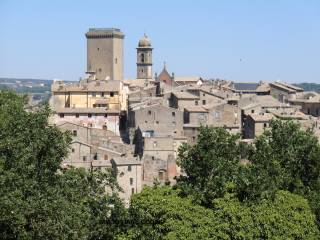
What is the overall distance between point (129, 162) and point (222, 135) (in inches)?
930

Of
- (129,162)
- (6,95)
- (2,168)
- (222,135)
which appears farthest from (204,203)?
(129,162)

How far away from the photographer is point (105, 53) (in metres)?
102

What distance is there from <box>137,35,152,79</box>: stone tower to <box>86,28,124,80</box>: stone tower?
28.8ft

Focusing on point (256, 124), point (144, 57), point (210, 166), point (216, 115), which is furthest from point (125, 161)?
point (144, 57)

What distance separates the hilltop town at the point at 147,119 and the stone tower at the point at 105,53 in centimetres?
1049

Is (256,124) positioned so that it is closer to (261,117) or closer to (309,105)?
(261,117)

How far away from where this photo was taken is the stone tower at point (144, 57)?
114 metres

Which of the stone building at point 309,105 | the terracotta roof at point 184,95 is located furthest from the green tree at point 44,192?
the stone building at point 309,105

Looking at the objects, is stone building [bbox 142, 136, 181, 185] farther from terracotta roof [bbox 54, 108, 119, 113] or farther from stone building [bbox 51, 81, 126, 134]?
terracotta roof [bbox 54, 108, 119, 113]

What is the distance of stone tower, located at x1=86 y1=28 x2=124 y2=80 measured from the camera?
101 metres

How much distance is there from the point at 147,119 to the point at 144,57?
45.1 m

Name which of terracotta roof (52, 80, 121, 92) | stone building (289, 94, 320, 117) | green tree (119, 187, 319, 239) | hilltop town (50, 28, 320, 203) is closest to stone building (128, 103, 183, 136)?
hilltop town (50, 28, 320, 203)

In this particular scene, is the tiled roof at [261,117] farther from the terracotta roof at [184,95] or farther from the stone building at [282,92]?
the stone building at [282,92]

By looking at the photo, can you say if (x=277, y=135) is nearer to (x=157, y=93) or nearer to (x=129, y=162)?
(x=129, y=162)
